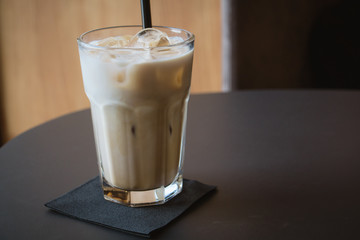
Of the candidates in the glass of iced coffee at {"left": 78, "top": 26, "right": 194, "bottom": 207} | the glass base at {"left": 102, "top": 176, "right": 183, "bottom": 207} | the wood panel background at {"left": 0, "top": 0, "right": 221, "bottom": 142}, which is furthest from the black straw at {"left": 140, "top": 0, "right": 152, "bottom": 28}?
the wood panel background at {"left": 0, "top": 0, "right": 221, "bottom": 142}

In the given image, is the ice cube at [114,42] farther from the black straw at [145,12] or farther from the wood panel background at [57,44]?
the wood panel background at [57,44]

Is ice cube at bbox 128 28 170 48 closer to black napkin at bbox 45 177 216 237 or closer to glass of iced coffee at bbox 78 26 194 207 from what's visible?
glass of iced coffee at bbox 78 26 194 207

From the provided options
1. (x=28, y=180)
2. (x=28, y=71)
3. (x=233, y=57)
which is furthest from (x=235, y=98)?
(x=28, y=71)

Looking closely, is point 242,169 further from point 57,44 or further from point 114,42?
point 57,44

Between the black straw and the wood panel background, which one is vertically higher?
the black straw

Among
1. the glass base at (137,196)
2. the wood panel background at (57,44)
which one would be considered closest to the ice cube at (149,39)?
the glass base at (137,196)

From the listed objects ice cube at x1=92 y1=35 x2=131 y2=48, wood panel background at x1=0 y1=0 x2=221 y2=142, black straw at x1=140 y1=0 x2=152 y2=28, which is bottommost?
wood panel background at x1=0 y1=0 x2=221 y2=142
